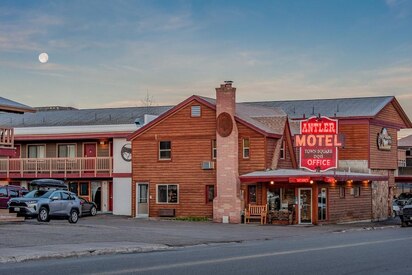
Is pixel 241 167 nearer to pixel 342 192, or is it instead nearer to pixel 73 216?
pixel 342 192

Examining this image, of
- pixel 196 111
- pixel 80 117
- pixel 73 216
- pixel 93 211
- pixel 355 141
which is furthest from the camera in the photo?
pixel 80 117

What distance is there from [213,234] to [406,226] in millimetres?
15965

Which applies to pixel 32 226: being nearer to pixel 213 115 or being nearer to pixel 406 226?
pixel 213 115

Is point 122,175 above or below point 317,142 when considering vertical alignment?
below

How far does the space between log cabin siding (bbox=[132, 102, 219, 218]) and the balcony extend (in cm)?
604

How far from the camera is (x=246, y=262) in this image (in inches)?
814

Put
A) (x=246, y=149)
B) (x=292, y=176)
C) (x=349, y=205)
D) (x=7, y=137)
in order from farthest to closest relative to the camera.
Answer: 1. (x=349, y=205)
2. (x=246, y=149)
3. (x=292, y=176)
4. (x=7, y=137)

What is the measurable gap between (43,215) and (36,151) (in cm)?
2130

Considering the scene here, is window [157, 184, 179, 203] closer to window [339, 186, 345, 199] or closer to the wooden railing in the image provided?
window [339, 186, 345, 199]

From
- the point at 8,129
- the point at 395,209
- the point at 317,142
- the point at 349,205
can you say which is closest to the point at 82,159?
Answer: the point at 8,129

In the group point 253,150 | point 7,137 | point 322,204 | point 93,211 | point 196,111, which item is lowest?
point 93,211

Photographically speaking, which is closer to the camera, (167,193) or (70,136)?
(167,193)

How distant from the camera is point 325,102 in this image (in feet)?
207

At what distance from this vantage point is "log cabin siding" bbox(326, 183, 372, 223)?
48594mm
